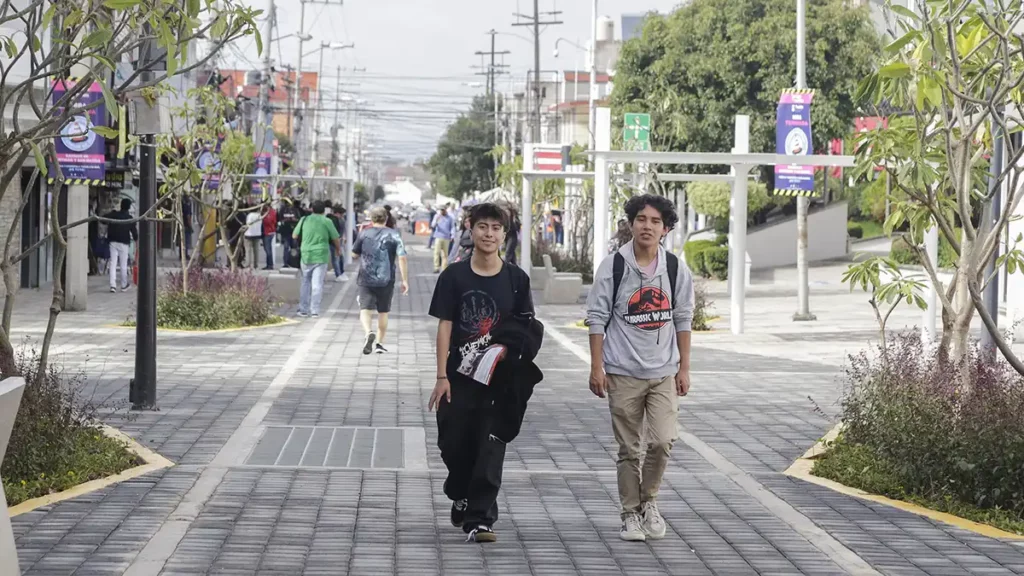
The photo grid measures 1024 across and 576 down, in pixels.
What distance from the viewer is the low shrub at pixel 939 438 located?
Answer: 851cm

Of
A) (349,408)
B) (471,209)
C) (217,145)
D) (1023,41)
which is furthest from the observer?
(217,145)

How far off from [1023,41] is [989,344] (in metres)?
5.07

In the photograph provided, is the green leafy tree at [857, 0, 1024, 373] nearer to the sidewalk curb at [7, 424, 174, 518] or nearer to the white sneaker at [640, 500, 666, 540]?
the white sneaker at [640, 500, 666, 540]

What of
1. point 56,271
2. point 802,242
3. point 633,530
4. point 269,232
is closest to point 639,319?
point 633,530

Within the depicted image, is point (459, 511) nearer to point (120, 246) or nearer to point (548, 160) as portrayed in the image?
point (120, 246)

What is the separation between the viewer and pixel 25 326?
68.9ft

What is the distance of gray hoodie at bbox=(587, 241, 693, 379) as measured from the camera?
7691mm

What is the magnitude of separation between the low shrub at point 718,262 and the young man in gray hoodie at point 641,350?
3026cm

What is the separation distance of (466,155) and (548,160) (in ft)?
220

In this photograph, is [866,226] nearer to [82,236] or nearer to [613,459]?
[82,236]

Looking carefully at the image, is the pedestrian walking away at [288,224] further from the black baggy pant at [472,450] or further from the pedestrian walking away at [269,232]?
the black baggy pant at [472,450]

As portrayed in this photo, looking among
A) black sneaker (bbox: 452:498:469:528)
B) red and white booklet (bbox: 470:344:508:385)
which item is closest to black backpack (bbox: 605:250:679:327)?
red and white booklet (bbox: 470:344:508:385)

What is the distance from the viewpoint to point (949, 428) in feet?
29.4

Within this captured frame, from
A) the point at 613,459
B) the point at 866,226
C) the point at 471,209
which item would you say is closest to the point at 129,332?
the point at 613,459
